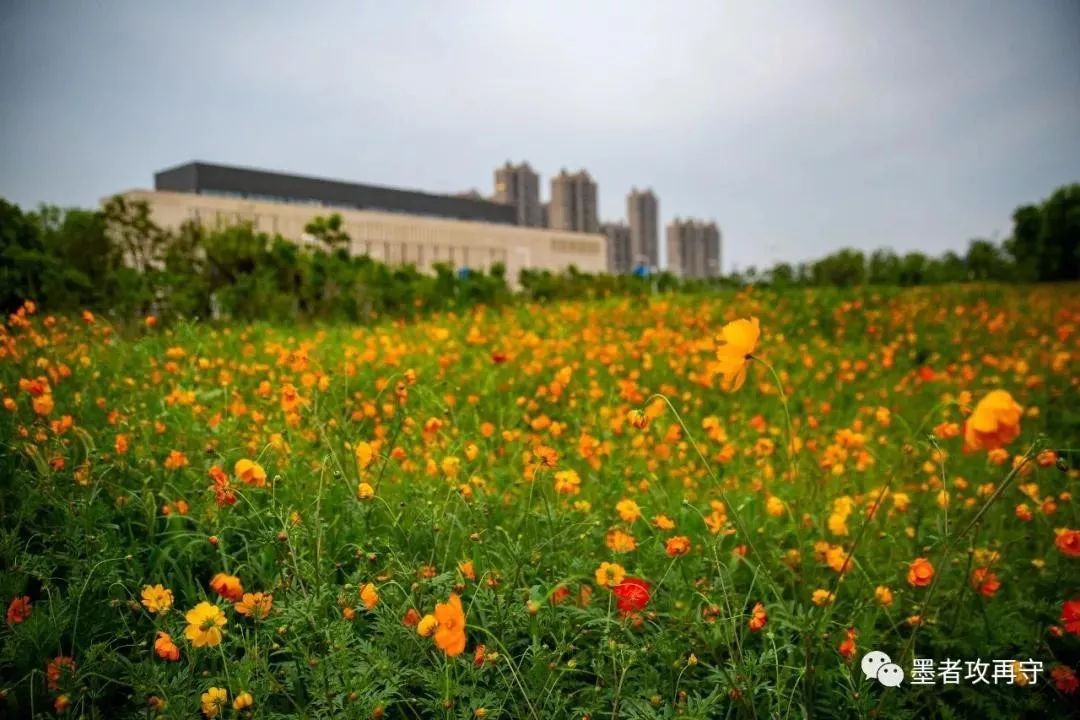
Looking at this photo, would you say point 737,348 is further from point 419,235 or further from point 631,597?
point 419,235

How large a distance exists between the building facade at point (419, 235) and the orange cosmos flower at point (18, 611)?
95.1 ft

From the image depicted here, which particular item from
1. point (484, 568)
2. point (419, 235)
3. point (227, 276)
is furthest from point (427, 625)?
point (419, 235)

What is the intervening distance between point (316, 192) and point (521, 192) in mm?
12084

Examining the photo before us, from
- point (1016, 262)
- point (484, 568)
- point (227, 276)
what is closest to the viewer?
point (484, 568)

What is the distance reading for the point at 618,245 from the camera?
55.3m

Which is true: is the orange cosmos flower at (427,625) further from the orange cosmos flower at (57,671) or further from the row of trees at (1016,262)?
the row of trees at (1016,262)

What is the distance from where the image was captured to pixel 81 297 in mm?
4777

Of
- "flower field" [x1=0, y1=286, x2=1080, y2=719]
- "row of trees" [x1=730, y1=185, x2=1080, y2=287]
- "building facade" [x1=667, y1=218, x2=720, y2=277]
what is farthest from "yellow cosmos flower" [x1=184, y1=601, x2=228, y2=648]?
"building facade" [x1=667, y1=218, x2=720, y2=277]

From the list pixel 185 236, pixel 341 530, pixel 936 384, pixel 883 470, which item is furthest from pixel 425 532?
pixel 185 236

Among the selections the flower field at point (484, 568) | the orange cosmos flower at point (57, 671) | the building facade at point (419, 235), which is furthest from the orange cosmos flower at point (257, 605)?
the building facade at point (419, 235)

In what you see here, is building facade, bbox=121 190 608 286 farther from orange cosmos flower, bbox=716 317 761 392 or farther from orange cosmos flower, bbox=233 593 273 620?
orange cosmos flower, bbox=716 317 761 392

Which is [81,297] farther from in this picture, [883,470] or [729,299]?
[729,299]

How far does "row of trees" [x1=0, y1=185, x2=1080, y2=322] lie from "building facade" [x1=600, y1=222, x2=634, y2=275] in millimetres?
43630

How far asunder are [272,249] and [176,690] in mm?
6221
